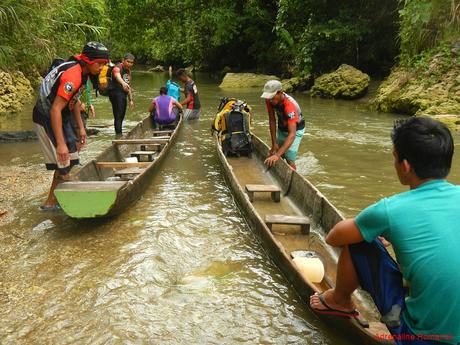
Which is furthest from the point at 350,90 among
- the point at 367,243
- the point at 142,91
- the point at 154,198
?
the point at 367,243

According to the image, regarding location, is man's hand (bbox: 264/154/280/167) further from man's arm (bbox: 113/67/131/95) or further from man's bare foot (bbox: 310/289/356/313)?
man's arm (bbox: 113/67/131/95)

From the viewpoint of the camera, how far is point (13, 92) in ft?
44.8

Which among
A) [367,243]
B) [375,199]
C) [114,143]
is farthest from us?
[114,143]

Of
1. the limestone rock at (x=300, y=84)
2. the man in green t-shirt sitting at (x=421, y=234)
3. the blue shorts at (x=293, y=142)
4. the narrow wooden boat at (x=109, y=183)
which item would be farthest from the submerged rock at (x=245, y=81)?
the man in green t-shirt sitting at (x=421, y=234)

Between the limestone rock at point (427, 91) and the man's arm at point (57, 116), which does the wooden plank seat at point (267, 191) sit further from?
the limestone rock at point (427, 91)

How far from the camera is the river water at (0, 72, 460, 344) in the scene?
3242 mm

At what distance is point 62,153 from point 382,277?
3588 millimetres

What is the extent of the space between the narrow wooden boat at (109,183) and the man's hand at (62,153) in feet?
0.82

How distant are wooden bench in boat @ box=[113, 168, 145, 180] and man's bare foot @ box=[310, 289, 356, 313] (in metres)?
3.78

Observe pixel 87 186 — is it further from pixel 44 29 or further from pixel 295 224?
pixel 44 29

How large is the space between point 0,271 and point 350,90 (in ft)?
45.7

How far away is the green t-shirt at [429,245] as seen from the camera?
6.68ft

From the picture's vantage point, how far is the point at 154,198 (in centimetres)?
611

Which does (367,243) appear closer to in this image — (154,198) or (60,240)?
(60,240)
